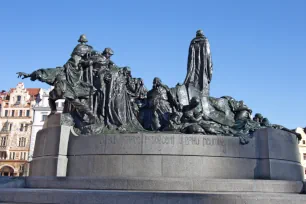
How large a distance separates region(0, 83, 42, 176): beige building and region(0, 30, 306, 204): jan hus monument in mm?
→ 54722

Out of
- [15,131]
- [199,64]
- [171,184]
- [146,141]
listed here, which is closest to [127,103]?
[146,141]

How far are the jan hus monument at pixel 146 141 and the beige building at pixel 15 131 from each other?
5472 centimetres

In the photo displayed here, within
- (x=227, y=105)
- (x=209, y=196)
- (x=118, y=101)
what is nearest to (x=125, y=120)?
(x=118, y=101)

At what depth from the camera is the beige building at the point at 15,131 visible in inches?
2633

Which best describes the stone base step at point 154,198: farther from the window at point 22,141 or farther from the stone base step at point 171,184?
the window at point 22,141

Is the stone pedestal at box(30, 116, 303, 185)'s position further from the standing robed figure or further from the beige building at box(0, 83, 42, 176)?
the beige building at box(0, 83, 42, 176)

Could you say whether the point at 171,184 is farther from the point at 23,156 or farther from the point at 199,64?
the point at 23,156

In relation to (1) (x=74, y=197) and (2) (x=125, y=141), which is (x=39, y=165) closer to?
(2) (x=125, y=141)

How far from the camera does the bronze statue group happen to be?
14609 millimetres

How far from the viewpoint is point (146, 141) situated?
514 inches

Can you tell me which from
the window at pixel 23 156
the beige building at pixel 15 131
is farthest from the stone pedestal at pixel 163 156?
the window at pixel 23 156

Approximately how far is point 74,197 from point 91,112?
564 cm

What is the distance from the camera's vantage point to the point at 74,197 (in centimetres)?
951

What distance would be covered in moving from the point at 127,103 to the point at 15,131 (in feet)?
191
